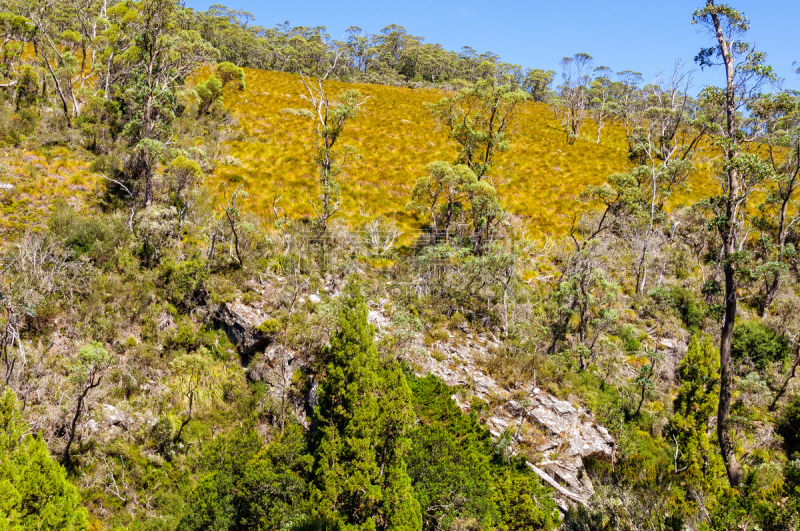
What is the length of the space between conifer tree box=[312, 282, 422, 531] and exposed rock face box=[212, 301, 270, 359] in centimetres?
391

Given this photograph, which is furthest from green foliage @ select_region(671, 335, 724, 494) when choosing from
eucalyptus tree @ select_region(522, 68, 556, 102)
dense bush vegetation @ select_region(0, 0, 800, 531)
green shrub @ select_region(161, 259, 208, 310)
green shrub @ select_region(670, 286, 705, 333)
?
eucalyptus tree @ select_region(522, 68, 556, 102)

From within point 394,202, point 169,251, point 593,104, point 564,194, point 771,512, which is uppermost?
point 593,104

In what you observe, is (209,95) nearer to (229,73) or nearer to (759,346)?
(229,73)

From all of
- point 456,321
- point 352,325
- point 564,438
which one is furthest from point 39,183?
point 564,438

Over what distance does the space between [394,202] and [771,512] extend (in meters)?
19.0

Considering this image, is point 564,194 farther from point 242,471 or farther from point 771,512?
point 242,471

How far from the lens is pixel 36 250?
12.4 metres

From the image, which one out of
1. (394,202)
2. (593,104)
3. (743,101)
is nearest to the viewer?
(743,101)

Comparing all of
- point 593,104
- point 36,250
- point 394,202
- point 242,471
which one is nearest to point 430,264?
point 394,202

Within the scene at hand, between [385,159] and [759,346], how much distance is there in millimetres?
22431

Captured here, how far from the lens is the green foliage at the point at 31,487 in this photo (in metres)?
6.87

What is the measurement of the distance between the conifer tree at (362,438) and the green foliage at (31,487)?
478cm

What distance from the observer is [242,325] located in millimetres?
13867

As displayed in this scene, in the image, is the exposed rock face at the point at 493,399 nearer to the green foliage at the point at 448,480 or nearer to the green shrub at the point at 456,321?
the green shrub at the point at 456,321
